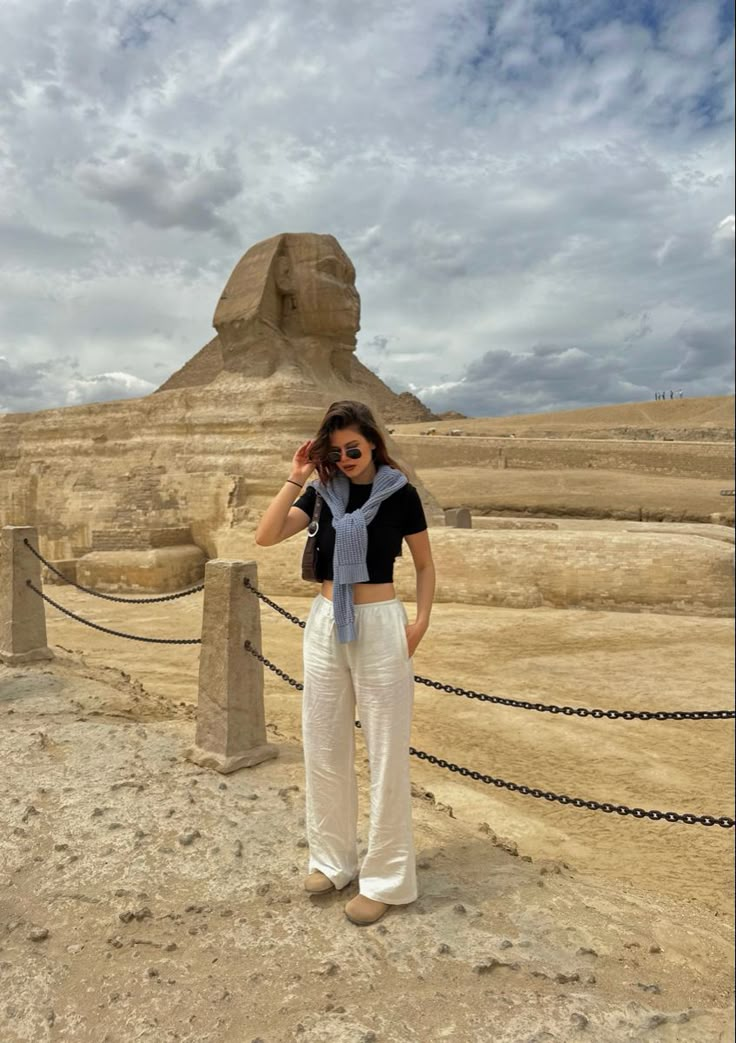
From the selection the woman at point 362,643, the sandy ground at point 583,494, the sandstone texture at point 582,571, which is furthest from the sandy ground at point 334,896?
the sandy ground at point 583,494

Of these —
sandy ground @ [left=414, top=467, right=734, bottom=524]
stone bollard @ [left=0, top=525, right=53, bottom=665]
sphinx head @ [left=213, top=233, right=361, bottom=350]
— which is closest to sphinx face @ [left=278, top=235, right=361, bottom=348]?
sphinx head @ [left=213, top=233, right=361, bottom=350]

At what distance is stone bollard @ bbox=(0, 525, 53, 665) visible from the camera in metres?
5.74

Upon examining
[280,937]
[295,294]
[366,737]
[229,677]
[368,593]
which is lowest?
[280,937]

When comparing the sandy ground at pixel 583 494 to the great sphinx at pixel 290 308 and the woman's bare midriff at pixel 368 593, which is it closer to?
the great sphinx at pixel 290 308

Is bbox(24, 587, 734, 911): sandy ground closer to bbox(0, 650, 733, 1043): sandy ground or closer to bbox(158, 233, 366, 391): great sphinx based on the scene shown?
bbox(0, 650, 733, 1043): sandy ground

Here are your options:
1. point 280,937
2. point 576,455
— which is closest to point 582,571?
point 280,937

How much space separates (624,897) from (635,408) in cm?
4629

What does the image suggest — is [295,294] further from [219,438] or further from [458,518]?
[458,518]

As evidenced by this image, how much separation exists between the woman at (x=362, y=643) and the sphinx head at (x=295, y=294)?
8707 millimetres

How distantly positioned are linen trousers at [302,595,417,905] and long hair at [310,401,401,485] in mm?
495

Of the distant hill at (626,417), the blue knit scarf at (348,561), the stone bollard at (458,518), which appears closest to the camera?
the blue knit scarf at (348,561)

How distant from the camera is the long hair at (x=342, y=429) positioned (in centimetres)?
254

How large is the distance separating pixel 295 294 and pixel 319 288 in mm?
477

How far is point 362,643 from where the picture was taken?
8.14 ft
